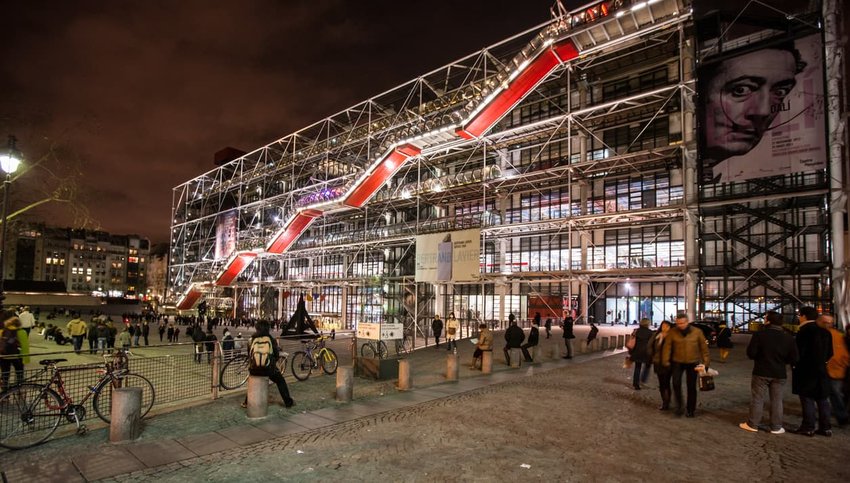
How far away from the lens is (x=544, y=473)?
585cm

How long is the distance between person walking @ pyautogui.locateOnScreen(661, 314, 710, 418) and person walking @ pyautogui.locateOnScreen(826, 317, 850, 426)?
1.79 metres

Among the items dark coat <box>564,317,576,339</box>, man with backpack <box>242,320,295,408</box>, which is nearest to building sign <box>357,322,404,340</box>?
man with backpack <box>242,320,295,408</box>

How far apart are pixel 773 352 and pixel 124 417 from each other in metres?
9.70

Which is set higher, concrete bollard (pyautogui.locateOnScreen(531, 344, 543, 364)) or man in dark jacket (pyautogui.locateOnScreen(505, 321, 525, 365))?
man in dark jacket (pyautogui.locateOnScreen(505, 321, 525, 365))

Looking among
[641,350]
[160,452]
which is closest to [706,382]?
[641,350]

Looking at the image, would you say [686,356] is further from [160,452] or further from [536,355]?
[536,355]

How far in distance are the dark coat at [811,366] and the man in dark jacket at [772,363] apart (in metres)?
0.21

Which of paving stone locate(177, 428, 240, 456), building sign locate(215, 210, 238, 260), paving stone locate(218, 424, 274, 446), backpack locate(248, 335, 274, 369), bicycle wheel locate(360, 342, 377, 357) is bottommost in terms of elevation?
bicycle wheel locate(360, 342, 377, 357)

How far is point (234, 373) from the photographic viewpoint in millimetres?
10961

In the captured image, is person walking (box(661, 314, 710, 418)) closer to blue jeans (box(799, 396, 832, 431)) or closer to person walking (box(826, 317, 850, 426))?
blue jeans (box(799, 396, 832, 431))

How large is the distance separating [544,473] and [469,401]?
426 centimetres

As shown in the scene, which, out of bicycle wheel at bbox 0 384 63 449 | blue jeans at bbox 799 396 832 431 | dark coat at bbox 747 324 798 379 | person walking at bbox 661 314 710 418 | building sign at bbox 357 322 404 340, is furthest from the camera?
building sign at bbox 357 322 404 340

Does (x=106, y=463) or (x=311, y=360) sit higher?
(x=311, y=360)

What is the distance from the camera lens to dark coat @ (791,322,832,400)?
7.15 m
